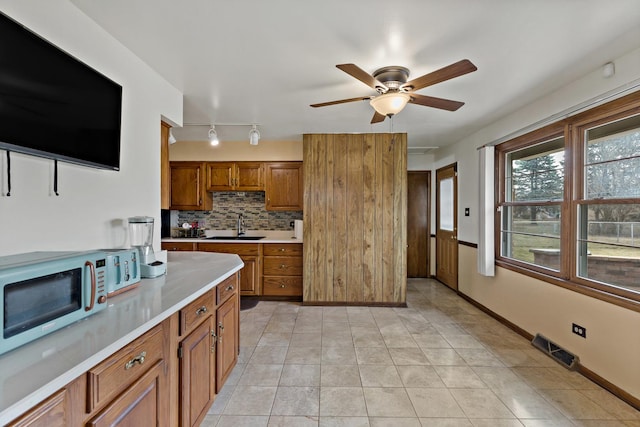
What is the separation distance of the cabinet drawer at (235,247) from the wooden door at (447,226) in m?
3.13

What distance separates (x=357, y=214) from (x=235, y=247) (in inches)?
71.8

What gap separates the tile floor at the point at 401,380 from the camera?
6.24 ft

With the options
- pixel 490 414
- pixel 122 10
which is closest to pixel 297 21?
pixel 122 10

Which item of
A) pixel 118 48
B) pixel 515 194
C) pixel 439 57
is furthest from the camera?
pixel 515 194

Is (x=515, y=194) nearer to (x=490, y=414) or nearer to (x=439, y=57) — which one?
(x=439, y=57)

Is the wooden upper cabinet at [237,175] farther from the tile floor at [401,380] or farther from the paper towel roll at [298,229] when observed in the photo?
the tile floor at [401,380]

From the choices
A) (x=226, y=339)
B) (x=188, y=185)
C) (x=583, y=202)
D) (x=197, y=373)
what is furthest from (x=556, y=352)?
(x=188, y=185)

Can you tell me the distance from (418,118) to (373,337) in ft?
8.18

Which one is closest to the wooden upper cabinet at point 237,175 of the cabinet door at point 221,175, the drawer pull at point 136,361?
the cabinet door at point 221,175

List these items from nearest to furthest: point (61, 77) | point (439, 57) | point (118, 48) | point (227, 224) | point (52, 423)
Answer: point (52, 423) → point (61, 77) → point (118, 48) → point (439, 57) → point (227, 224)

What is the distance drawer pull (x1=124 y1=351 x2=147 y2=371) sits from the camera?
109cm

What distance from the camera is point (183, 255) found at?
9.12 ft

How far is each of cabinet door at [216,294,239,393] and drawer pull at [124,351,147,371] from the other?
2.63ft

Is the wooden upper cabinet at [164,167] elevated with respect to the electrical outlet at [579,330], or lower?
elevated
